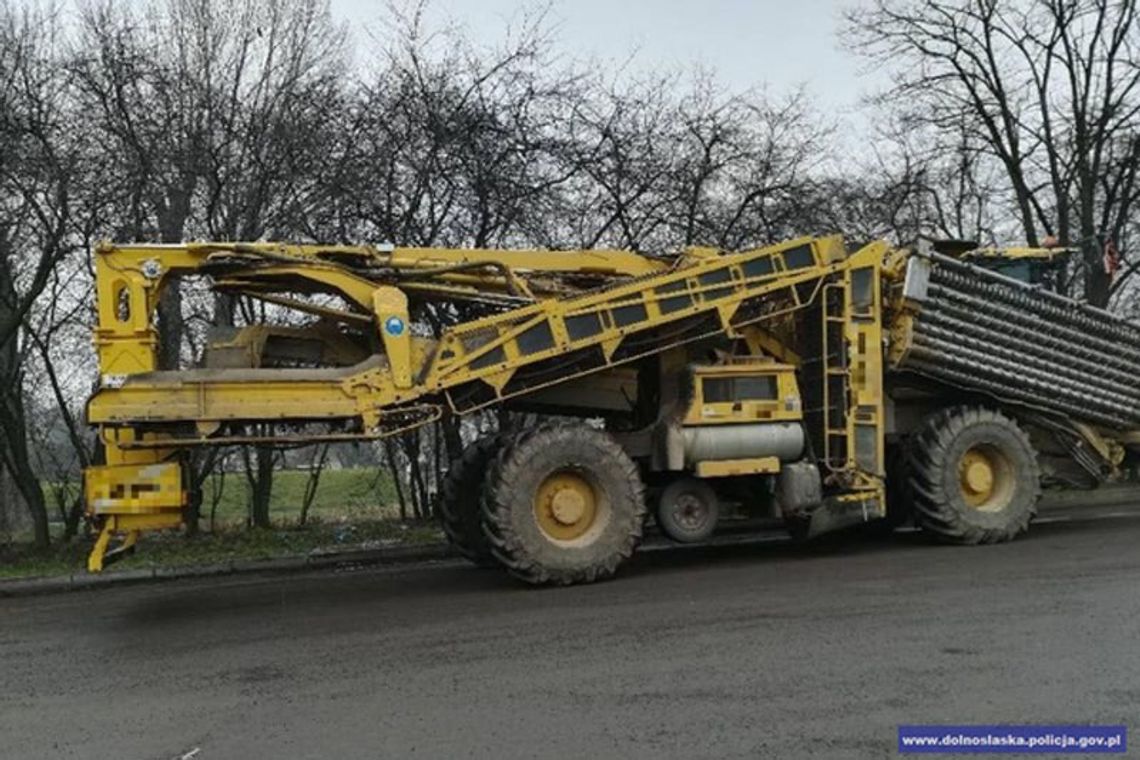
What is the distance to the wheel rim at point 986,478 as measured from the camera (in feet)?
36.5

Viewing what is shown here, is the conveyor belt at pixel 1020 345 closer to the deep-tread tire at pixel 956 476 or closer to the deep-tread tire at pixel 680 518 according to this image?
the deep-tread tire at pixel 956 476

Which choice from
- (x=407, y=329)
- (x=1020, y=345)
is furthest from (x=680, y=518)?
(x=1020, y=345)

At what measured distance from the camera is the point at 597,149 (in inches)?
620

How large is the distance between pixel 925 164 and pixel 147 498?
1758 cm

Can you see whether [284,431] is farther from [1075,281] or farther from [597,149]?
[1075,281]

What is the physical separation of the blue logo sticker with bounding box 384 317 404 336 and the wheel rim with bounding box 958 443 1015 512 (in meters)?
5.94

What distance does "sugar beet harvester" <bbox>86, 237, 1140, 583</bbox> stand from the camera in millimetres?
8664

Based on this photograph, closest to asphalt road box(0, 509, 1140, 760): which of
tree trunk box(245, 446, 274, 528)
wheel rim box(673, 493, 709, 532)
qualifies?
wheel rim box(673, 493, 709, 532)

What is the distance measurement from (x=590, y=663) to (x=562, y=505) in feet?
9.61

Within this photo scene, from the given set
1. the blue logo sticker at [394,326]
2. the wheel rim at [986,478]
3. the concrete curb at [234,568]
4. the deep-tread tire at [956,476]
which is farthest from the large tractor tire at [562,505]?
the wheel rim at [986,478]

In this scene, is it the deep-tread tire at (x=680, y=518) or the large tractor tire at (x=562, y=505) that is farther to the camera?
the deep-tread tire at (x=680, y=518)

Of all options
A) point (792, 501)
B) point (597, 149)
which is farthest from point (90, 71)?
point (792, 501)

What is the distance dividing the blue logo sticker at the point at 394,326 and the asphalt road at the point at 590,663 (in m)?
2.26

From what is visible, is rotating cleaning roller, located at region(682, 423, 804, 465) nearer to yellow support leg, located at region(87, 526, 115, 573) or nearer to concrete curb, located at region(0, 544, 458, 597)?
concrete curb, located at region(0, 544, 458, 597)
